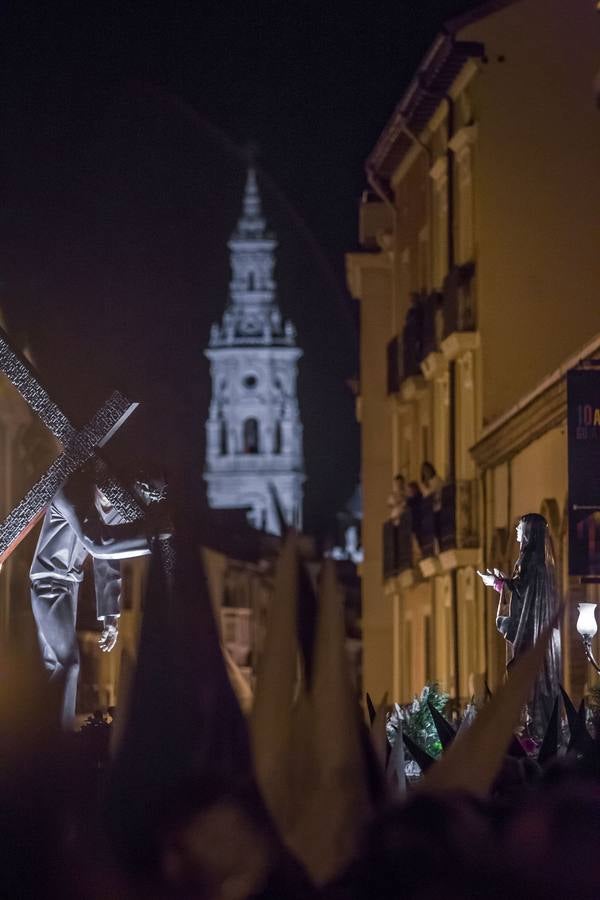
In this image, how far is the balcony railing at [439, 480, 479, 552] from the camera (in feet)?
103

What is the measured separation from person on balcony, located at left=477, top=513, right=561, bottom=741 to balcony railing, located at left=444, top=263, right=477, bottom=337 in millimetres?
16014

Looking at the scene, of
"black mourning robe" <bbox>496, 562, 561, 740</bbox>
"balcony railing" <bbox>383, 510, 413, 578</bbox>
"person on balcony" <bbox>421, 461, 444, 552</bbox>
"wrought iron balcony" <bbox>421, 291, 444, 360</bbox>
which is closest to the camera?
"black mourning robe" <bbox>496, 562, 561, 740</bbox>

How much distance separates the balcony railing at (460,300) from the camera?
31.6 meters

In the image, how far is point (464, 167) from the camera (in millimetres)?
32500

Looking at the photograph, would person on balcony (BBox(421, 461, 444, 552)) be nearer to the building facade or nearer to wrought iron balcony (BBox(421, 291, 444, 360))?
the building facade

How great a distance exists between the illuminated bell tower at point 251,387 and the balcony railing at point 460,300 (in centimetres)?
13304

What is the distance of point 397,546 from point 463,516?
6446mm

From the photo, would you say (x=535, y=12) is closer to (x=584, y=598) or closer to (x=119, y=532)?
(x=584, y=598)

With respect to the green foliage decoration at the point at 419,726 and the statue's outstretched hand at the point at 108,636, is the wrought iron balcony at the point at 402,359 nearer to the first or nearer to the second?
the green foliage decoration at the point at 419,726

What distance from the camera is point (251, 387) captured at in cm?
16888

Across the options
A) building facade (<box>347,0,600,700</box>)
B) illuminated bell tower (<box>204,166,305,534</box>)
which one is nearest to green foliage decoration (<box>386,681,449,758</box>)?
building facade (<box>347,0,600,700</box>)

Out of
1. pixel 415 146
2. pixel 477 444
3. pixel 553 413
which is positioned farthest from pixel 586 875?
pixel 415 146

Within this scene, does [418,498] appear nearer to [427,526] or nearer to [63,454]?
[427,526]

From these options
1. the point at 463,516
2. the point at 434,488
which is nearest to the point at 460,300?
the point at 463,516
